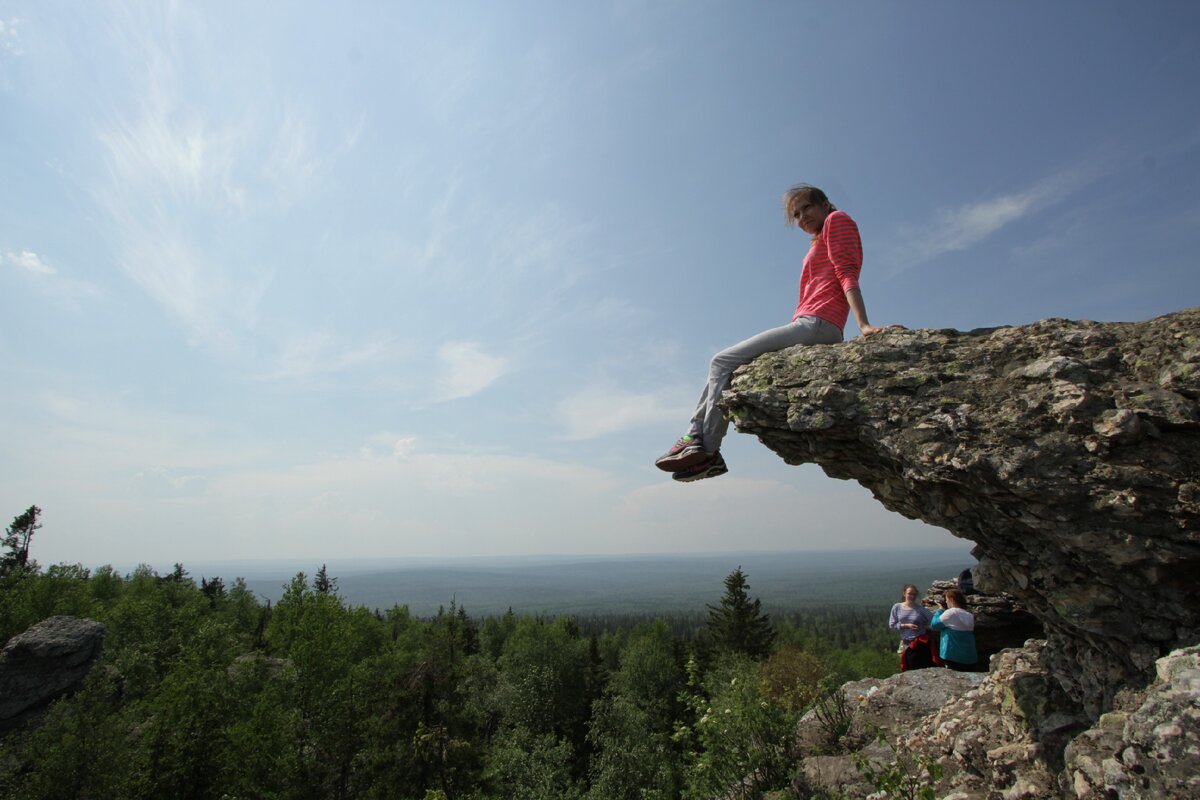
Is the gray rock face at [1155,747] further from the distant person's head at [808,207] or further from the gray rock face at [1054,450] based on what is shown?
the distant person's head at [808,207]

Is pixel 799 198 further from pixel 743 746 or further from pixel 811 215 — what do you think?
pixel 743 746

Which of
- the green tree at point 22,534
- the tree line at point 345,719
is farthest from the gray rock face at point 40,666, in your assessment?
the green tree at point 22,534

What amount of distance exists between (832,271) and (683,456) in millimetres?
3472

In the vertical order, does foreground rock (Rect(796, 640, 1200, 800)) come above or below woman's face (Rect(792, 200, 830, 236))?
below

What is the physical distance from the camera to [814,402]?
6.42 meters

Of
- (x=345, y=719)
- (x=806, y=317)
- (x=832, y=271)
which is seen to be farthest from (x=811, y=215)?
(x=345, y=719)

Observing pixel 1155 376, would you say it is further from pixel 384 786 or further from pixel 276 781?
pixel 276 781

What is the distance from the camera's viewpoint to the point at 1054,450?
500 cm

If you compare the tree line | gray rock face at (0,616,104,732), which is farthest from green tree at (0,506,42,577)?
gray rock face at (0,616,104,732)

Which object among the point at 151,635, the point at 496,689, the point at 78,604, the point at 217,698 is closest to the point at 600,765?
the point at 496,689

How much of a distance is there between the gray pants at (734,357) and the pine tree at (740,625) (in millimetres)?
43511

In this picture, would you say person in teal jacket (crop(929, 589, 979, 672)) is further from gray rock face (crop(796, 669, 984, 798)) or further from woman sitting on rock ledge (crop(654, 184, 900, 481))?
woman sitting on rock ledge (crop(654, 184, 900, 481))

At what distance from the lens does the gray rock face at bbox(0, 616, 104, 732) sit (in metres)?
31.6

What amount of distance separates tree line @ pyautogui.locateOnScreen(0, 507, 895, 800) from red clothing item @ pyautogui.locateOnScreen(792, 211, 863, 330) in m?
7.32
